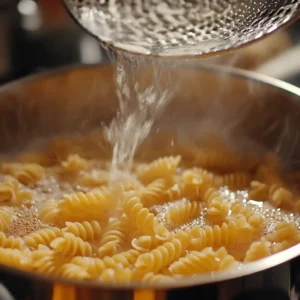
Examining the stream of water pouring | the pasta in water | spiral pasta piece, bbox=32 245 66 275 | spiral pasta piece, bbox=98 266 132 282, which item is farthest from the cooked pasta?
the stream of water pouring

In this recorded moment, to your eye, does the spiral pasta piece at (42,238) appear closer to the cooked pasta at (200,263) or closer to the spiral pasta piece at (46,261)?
the spiral pasta piece at (46,261)

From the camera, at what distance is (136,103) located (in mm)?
1521

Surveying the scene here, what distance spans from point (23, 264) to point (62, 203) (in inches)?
9.0

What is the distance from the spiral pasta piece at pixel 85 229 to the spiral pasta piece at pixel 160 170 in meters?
0.23

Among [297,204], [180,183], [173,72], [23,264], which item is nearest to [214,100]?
[173,72]

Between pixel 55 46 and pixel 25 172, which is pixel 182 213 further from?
pixel 55 46

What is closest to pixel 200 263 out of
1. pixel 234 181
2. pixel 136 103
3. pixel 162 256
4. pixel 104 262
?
pixel 162 256

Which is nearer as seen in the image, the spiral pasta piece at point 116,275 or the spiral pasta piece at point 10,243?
the spiral pasta piece at point 116,275

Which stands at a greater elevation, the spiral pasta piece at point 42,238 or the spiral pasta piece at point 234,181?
the spiral pasta piece at point 234,181

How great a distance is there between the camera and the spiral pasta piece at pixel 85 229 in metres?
1.26

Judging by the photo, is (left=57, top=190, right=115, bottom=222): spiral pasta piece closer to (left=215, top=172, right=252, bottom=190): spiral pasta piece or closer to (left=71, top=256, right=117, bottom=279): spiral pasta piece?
(left=71, top=256, right=117, bottom=279): spiral pasta piece

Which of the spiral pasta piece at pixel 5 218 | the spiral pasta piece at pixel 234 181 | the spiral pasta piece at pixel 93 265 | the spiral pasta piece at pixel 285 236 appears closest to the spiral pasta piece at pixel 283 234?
the spiral pasta piece at pixel 285 236

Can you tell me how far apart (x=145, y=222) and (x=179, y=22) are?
1.38 ft

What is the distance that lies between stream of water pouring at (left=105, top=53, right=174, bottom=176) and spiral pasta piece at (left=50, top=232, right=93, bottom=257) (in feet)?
1.11
